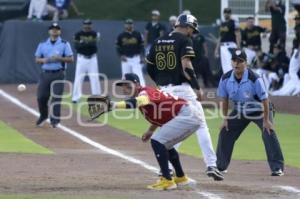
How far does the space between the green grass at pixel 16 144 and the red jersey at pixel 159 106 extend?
4889 mm

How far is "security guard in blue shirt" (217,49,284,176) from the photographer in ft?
41.7

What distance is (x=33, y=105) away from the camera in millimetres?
24734

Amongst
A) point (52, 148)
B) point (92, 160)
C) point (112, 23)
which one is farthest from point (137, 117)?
point (112, 23)

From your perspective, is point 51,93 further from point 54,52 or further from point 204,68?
point 204,68

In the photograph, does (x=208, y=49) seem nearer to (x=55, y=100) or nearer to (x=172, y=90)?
(x=55, y=100)

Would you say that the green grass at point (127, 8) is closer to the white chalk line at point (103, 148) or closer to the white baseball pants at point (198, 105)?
the white chalk line at point (103, 148)

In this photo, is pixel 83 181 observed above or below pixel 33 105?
above

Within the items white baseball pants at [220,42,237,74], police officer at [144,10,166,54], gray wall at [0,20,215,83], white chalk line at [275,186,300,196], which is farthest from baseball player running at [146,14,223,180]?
gray wall at [0,20,215,83]

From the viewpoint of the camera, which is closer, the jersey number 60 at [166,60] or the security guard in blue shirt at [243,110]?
the jersey number 60 at [166,60]

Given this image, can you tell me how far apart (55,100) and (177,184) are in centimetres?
881

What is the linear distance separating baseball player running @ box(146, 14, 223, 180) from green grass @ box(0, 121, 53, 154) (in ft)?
14.1

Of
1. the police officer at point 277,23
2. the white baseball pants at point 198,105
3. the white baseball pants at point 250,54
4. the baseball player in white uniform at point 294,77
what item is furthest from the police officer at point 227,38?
the white baseball pants at point 198,105

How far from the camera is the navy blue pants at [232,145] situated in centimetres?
1293

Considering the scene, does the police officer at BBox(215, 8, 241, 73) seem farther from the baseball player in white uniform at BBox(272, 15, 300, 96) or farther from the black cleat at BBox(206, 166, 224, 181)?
the black cleat at BBox(206, 166, 224, 181)
